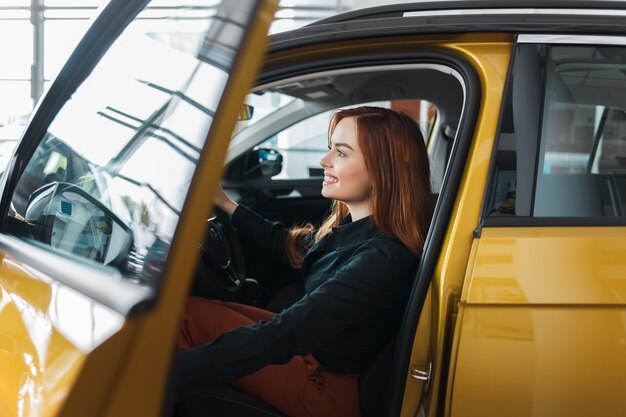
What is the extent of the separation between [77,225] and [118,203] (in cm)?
22

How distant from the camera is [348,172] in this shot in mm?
1961

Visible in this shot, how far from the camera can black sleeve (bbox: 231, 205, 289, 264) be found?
2.52 m

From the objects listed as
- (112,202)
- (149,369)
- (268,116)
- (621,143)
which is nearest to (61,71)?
(112,202)

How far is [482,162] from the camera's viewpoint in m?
1.64

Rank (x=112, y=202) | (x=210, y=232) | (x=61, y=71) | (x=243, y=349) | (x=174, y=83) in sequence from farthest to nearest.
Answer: (x=210, y=232) → (x=61, y=71) → (x=243, y=349) → (x=112, y=202) → (x=174, y=83)

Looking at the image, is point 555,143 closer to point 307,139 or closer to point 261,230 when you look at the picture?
point 261,230

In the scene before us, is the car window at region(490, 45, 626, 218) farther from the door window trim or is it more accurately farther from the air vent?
the air vent

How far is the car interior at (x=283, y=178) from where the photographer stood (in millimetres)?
1792

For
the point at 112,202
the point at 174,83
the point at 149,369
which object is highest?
the point at 174,83

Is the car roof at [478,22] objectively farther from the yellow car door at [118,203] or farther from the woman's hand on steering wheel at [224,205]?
the woman's hand on steering wheel at [224,205]

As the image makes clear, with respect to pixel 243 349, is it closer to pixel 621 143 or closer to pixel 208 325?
pixel 208 325

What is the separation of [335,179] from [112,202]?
0.84 m

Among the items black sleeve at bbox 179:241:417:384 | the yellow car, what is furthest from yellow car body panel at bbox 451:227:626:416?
black sleeve at bbox 179:241:417:384

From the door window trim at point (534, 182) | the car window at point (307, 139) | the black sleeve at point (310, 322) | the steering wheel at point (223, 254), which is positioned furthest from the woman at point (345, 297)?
the car window at point (307, 139)
